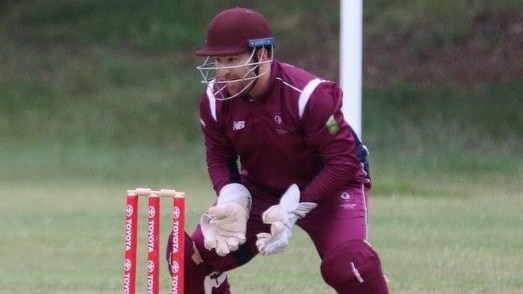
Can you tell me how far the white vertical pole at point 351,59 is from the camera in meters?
13.6

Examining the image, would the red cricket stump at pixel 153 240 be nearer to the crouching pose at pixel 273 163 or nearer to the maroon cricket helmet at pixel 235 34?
the crouching pose at pixel 273 163

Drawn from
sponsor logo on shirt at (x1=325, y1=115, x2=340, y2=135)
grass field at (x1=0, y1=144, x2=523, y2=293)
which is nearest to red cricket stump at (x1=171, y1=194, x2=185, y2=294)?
sponsor logo on shirt at (x1=325, y1=115, x2=340, y2=135)

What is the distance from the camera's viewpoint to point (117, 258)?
9164 mm

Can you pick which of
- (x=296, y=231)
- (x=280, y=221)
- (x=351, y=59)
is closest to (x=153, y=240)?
(x=280, y=221)

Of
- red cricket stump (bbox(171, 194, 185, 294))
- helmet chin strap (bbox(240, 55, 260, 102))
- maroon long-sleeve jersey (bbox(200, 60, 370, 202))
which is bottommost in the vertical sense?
red cricket stump (bbox(171, 194, 185, 294))

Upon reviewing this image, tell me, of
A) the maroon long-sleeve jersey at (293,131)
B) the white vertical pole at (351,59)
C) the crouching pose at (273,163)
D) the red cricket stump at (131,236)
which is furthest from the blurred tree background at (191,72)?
the red cricket stump at (131,236)

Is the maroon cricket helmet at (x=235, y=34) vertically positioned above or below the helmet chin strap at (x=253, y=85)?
above

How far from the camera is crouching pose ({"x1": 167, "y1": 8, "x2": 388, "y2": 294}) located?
5195 mm

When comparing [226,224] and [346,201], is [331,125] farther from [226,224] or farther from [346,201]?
[226,224]

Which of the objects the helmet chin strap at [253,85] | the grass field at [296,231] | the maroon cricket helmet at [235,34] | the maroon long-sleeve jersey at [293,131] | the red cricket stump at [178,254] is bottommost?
the grass field at [296,231]

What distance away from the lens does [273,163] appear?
18.0ft

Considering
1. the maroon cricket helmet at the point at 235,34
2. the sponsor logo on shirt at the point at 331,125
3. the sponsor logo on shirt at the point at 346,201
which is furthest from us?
the sponsor logo on shirt at the point at 346,201

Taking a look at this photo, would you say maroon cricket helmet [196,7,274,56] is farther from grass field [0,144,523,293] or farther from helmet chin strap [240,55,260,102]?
grass field [0,144,523,293]

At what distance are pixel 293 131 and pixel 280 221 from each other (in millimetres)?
408
